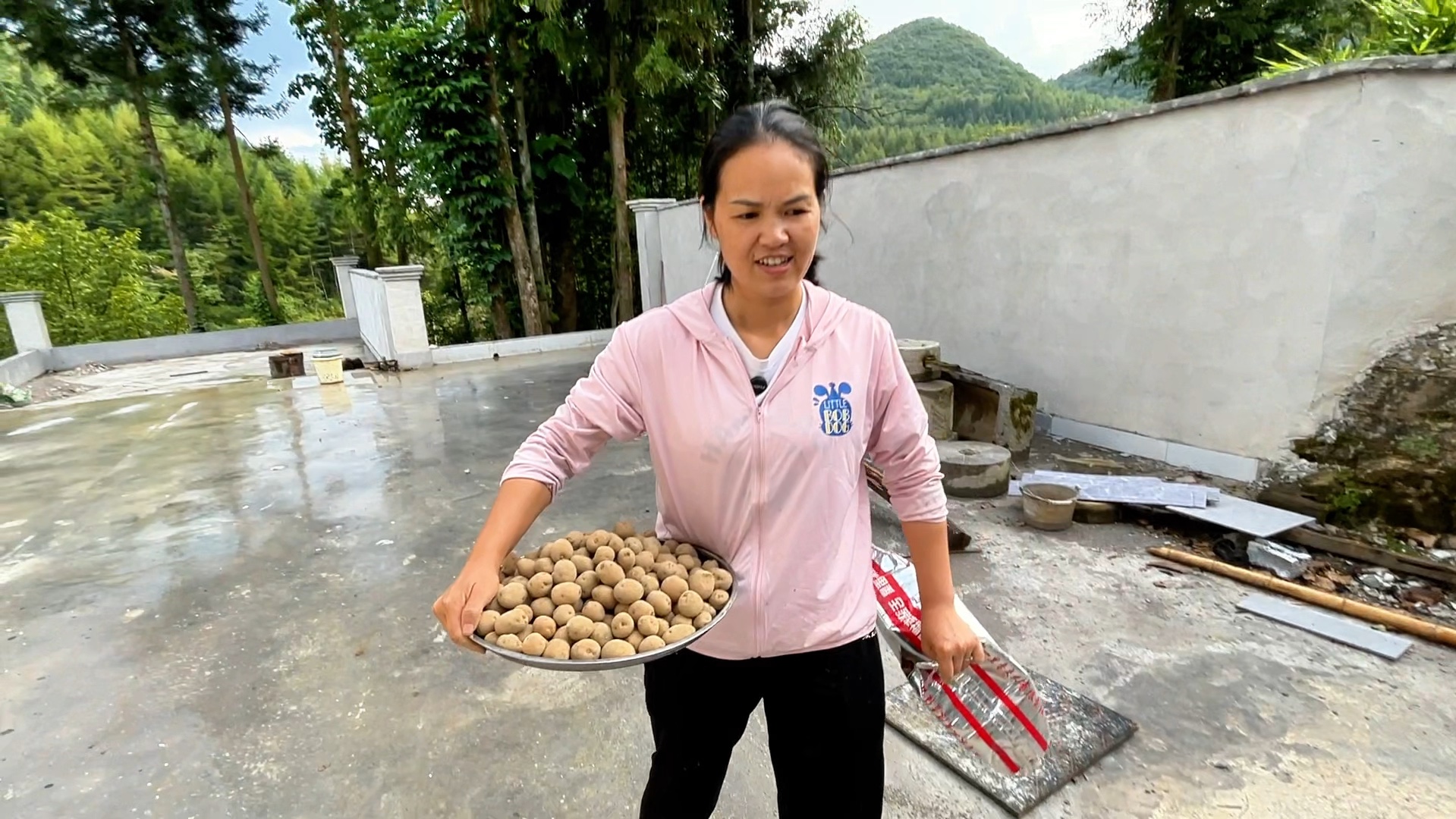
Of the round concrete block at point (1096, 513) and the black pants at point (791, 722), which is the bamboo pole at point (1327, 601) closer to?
the round concrete block at point (1096, 513)

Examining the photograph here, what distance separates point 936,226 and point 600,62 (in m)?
5.55

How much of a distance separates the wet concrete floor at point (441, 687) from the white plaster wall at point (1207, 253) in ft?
3.63

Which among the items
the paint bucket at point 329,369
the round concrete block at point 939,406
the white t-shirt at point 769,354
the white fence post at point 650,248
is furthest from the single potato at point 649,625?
the white fence post at point 650,248

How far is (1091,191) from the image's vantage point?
392 cm

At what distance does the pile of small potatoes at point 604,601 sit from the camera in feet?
2.94

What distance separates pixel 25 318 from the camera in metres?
9.03

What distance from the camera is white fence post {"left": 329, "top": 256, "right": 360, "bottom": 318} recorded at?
41.2 ft

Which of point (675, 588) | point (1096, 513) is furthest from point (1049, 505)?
point (675, 588)

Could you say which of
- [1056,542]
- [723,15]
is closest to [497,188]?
[723,15]

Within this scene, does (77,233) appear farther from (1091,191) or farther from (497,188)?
(1091,191)

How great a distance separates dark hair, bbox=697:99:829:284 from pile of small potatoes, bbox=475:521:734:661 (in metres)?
0.46

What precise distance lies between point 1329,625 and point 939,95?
23395 millimetres

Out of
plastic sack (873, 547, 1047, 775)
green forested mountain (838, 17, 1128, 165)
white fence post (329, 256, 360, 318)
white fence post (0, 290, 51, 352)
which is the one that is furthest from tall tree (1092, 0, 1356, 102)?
white fence post (0, 290, 51, 352)

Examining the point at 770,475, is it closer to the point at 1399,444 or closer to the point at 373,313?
the point at 1399,444
